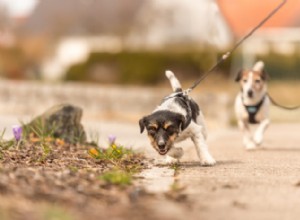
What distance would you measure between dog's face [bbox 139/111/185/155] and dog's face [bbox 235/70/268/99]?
3908 mm

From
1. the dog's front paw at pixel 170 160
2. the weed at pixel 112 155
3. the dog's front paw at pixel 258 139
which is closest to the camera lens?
the weed at pixel 112 155

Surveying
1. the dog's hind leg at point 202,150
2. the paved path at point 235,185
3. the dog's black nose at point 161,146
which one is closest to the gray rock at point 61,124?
the paved path at point 235,185

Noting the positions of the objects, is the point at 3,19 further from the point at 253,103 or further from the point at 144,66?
the point at 253,103

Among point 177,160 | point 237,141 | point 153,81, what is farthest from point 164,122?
point 153,81

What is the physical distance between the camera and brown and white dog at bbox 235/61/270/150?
41.3 ft

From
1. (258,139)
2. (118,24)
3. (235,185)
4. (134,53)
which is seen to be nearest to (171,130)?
(235,185)

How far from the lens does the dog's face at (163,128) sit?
340 inches

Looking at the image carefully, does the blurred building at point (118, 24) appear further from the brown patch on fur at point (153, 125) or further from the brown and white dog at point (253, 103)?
the brown patch on fur at point (153, 125)

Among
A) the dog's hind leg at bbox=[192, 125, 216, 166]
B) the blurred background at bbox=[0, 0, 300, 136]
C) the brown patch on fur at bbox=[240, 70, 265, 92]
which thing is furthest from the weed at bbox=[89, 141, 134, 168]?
the blurred background at bbox=[0, 0, 300, 136]

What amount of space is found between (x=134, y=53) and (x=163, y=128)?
3001cm

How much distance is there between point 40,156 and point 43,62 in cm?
3803

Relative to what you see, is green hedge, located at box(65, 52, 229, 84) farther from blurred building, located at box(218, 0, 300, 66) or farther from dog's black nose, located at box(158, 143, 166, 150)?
dog's black nose, located at box(158, 143, 166, 150)

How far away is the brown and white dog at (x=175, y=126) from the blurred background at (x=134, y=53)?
6.65 meters

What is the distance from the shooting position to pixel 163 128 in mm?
8664
